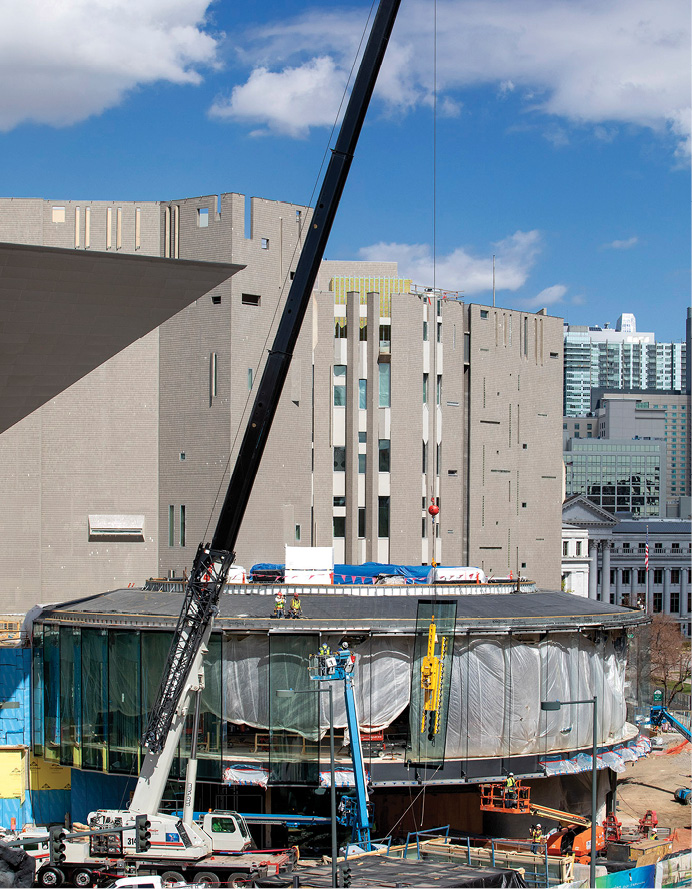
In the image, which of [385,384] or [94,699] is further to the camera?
[385,384]

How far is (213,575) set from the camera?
98.6 ft

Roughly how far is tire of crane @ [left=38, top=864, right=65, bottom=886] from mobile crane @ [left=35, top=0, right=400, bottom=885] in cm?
3

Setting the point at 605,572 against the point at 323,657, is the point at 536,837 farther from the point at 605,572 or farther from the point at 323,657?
the point at 605,572

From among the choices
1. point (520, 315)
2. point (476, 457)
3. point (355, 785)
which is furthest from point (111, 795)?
point (520, 315)

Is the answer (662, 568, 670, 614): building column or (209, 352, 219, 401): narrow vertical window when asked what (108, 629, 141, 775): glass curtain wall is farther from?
(662, 568, 670, 614): building column

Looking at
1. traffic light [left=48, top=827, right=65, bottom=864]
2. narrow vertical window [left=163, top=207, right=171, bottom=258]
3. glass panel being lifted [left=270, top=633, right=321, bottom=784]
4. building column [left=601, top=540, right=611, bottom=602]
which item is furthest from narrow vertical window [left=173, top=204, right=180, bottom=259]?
building column [left=601, top=540, right=611, bottom=602]

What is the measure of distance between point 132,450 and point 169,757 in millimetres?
33040

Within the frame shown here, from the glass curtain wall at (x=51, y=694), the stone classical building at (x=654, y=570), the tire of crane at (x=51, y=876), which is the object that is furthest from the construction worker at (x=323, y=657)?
the stone classical building at (x=654, y=570)

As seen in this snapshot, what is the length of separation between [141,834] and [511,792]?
1631cm

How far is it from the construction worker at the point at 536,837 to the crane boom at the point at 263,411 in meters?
13.7

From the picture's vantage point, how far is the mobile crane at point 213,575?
2952cm

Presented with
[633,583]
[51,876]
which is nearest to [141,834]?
[51,876]

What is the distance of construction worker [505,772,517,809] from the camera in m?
39.3

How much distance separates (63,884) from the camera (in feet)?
96.1
